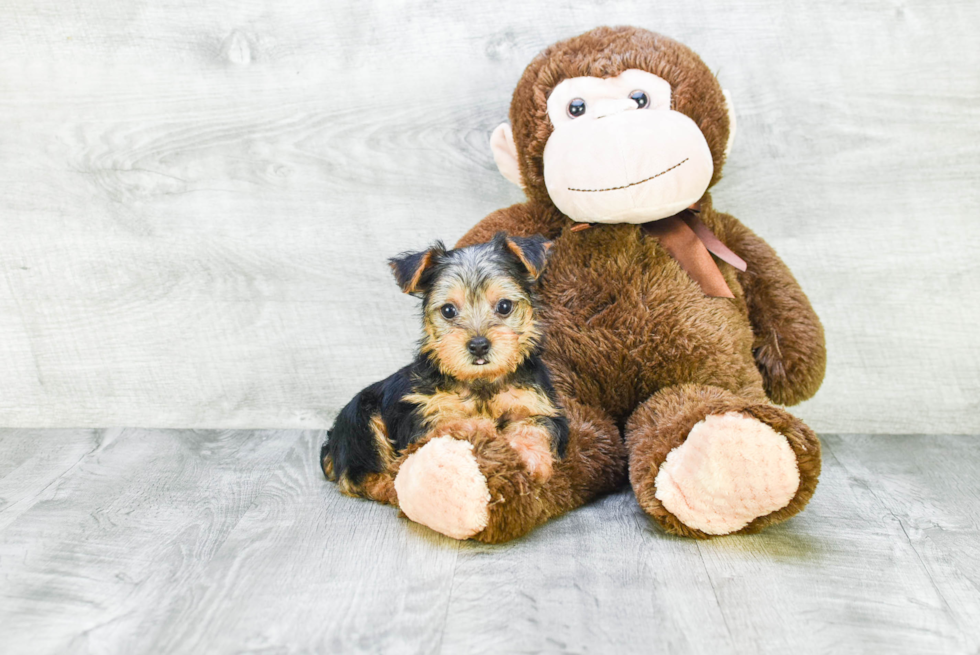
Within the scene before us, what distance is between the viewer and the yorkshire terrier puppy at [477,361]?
1.52m

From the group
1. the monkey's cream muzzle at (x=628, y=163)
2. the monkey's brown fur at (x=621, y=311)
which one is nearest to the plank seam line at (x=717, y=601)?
the monkey's brown fur at (x=621, y=311)

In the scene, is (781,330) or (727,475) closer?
(727,475)

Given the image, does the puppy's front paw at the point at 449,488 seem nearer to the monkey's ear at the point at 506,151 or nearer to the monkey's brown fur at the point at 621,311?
the monkey's brown fur at the point at 621,311

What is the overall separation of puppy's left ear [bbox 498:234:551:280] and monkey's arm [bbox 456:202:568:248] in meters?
0.34

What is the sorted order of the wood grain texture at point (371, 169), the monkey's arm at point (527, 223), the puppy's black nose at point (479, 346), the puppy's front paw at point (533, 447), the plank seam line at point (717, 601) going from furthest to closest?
1. the wood grain texture at point (371, 169)
2. the monkey's arm at point (527, 223)
3. the puppy's front paw at point (533, 447)
4. the puppy's black nose at point (479, 346)
5. the plank seam line at point (717, 601)

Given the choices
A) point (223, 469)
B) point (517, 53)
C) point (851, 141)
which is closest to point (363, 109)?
point (517, 53)

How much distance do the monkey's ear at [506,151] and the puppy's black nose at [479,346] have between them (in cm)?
65

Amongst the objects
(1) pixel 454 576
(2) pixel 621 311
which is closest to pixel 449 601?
(1) pixel 454 576

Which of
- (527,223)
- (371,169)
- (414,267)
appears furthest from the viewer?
(371,169)

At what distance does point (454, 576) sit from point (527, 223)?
2.88 ft

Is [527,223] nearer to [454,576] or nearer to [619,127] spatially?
[619,127]

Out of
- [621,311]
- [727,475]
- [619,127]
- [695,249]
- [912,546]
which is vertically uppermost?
[619,127]

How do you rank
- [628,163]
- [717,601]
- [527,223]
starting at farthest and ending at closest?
[527,223] < [628,163] < [717,601]

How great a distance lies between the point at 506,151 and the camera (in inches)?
79.9
